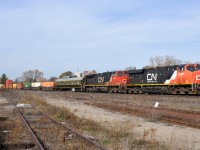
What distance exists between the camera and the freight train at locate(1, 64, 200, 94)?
29500 mm

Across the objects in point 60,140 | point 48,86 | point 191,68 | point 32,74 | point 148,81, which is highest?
point 32,74

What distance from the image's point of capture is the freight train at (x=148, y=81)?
29.5 meters

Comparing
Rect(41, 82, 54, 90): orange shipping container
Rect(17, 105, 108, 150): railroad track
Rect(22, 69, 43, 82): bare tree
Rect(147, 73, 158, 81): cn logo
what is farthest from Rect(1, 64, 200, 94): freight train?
Rect(22, 69, 43, 82): bare tree

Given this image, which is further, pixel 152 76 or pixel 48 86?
pixel 48 86

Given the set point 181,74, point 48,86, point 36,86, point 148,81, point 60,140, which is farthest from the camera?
point 36,86

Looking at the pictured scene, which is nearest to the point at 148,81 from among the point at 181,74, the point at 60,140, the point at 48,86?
the point at 181,74

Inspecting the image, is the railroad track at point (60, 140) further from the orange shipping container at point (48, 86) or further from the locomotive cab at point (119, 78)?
the orange shipping container at point (48, 86)

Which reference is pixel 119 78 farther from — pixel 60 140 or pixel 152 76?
pixel 60 140

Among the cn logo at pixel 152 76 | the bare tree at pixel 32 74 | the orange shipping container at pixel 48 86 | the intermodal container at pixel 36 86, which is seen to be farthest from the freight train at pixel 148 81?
the bare tree at pixel 32 74

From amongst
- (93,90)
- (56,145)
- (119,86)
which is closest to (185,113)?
(56,145)

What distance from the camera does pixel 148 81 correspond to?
120ft

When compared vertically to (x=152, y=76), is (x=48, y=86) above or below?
below

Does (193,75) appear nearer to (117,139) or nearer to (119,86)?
(119,86)

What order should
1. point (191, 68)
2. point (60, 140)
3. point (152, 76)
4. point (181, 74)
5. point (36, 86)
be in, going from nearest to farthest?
point (60, 140), point (191, 68), point (181, 74), point (152, 76), point (36, 86)
